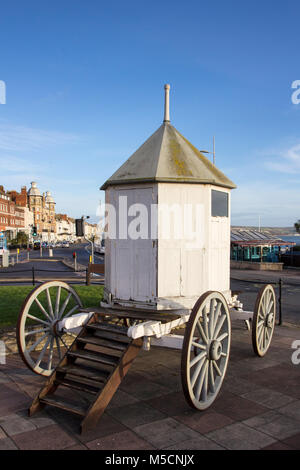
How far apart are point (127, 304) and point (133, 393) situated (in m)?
1.45

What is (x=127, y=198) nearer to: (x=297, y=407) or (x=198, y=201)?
(x=198, y=201)

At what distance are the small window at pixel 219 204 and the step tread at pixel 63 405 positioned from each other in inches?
149

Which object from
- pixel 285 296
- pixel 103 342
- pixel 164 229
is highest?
pixel 164 229

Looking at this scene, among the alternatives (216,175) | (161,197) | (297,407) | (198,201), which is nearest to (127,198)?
(161,197)

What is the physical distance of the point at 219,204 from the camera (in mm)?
6914

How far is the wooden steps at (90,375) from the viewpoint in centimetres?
471

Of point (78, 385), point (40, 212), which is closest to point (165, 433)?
point (78, 385)

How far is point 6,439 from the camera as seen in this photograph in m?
4.34

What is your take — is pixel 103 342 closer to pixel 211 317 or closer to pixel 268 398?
pixel 211 317

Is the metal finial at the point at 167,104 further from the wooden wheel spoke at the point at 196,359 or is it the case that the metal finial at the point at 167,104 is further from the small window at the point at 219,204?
the wooden wheel spoke at the point at 196,359

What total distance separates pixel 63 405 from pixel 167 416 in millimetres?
1382

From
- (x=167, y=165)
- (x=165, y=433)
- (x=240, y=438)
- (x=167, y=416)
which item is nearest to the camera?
(x=240, y=438)

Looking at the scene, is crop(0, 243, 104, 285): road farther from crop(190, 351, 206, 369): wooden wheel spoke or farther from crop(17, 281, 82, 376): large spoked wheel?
crop(190, 351, 206, 369): wooden wheel spoke

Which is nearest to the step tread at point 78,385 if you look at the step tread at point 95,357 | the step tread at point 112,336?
the step tread at point 95,357
